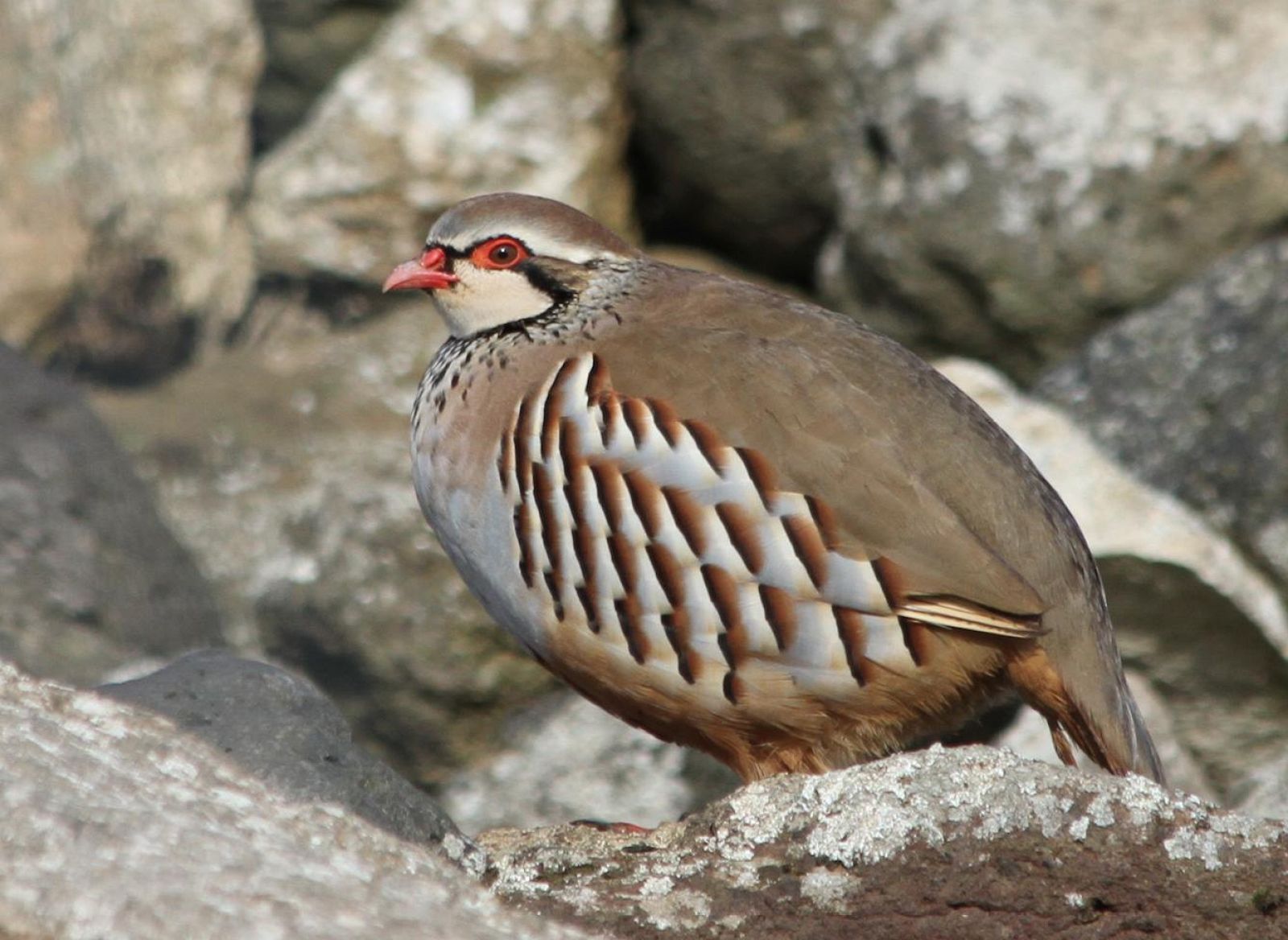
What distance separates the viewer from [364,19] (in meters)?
9.88

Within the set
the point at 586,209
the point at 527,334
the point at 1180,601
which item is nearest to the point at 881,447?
the point at 527,334

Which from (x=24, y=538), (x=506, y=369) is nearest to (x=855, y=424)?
(x=506, y=369)

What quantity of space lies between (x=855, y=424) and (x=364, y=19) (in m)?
6.39

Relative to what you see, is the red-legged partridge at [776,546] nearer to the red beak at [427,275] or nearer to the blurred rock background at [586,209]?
the red beak at [427,275]

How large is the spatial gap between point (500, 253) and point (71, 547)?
2.39m

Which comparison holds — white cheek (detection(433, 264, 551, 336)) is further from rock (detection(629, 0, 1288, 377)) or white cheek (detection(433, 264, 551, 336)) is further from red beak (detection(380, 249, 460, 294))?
rock (detection(629, 0, 1288, 377))

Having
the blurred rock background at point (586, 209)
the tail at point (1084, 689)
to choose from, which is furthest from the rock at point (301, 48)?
the tail at point (1084, 689)

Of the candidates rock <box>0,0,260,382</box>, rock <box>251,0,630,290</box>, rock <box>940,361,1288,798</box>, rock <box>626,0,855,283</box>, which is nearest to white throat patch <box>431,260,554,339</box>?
rock <box>940,361,1288,798</box>

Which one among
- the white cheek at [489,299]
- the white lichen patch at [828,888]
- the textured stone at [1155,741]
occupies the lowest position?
the textured stone at [1155,741]

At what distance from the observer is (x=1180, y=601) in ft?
20.0

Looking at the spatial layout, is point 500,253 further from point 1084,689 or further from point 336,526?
point 336,526

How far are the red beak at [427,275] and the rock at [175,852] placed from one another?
180 centimetres

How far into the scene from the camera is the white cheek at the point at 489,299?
4703 mm

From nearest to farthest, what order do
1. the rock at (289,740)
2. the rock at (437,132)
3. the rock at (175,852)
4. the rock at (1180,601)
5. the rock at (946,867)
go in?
the rock at (175,852), the rock at (946,867), the rock at (289,740), the rock at (1180,601), the rock at (437,132)
